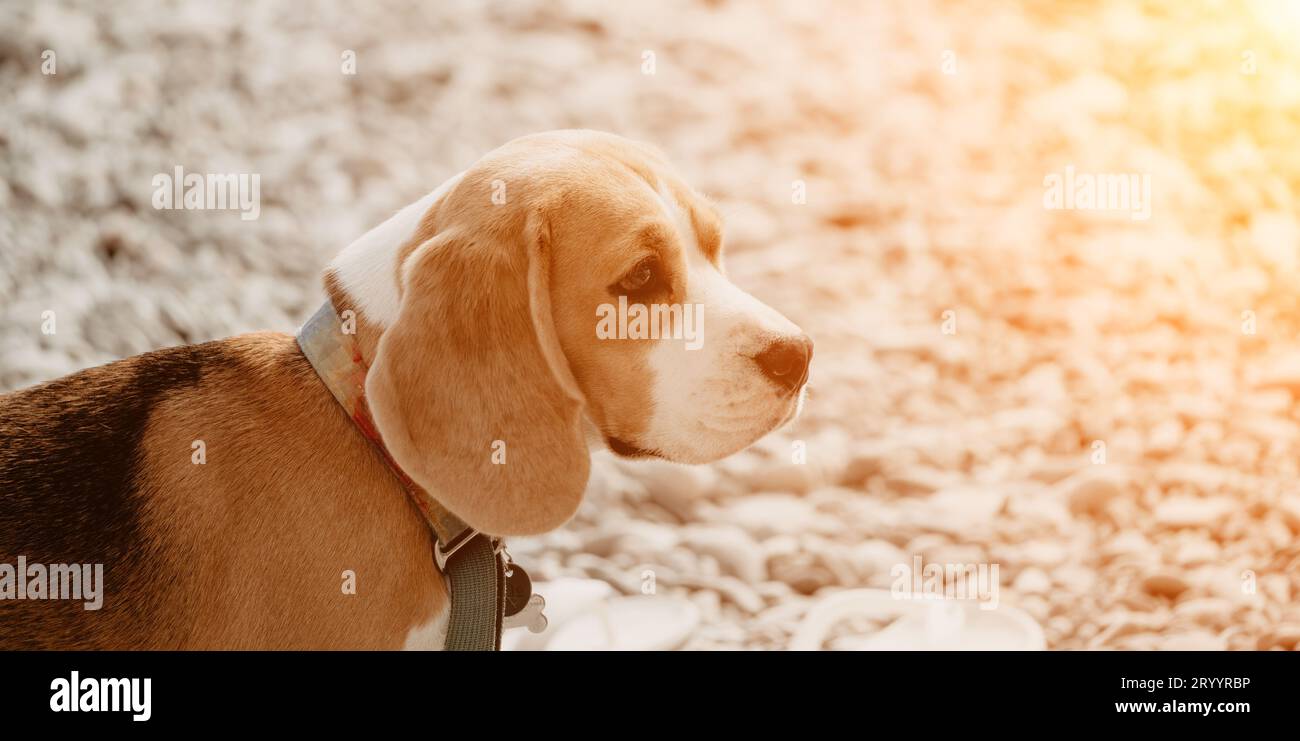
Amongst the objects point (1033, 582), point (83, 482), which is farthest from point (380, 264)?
point (1033, 582)

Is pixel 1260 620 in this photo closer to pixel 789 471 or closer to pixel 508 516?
pixel 789 471

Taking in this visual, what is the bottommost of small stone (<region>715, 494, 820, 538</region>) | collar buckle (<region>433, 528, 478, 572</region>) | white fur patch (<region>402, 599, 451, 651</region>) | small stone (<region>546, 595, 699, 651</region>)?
small stone (<region>546, 595, 699, 651</region>)

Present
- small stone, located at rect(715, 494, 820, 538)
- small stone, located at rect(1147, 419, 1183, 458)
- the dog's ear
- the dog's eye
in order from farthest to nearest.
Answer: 1. small stone, located at rect(1147, 419, 1183, 458)
2. small stone, located at rect(715, 494, 820, 538)
3. the dog's eye
4. the dog's ear

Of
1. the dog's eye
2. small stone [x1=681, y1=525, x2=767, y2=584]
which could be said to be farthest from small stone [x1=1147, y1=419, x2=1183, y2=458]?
the dog's eye

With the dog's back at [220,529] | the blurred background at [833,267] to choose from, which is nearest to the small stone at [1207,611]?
the blurred background at [833,267]

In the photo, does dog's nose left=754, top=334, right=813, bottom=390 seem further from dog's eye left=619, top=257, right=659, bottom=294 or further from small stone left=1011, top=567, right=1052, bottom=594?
small stone left=1011, top=567, right=1052, bottom=594

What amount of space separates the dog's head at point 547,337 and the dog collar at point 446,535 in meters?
0.08

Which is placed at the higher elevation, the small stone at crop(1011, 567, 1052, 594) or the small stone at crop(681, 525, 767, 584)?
the small stone at crop(681, 525, 767, 584)

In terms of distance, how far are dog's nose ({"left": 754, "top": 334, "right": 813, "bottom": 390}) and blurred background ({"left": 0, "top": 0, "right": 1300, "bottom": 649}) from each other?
898mm

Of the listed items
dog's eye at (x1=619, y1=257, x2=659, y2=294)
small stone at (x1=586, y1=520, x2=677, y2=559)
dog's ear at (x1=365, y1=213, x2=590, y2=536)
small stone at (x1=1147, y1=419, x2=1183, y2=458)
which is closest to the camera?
dog's ear at (x1=365, y1=213, x2=590, y2=536)

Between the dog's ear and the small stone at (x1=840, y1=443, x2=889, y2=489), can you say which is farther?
the small stone at (x1=840, y1=443, x2=889, y2=489)

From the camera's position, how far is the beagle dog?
2117mm

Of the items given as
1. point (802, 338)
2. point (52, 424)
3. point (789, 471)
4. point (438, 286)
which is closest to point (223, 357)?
point (52, 424)

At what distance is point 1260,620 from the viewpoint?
3523mm
